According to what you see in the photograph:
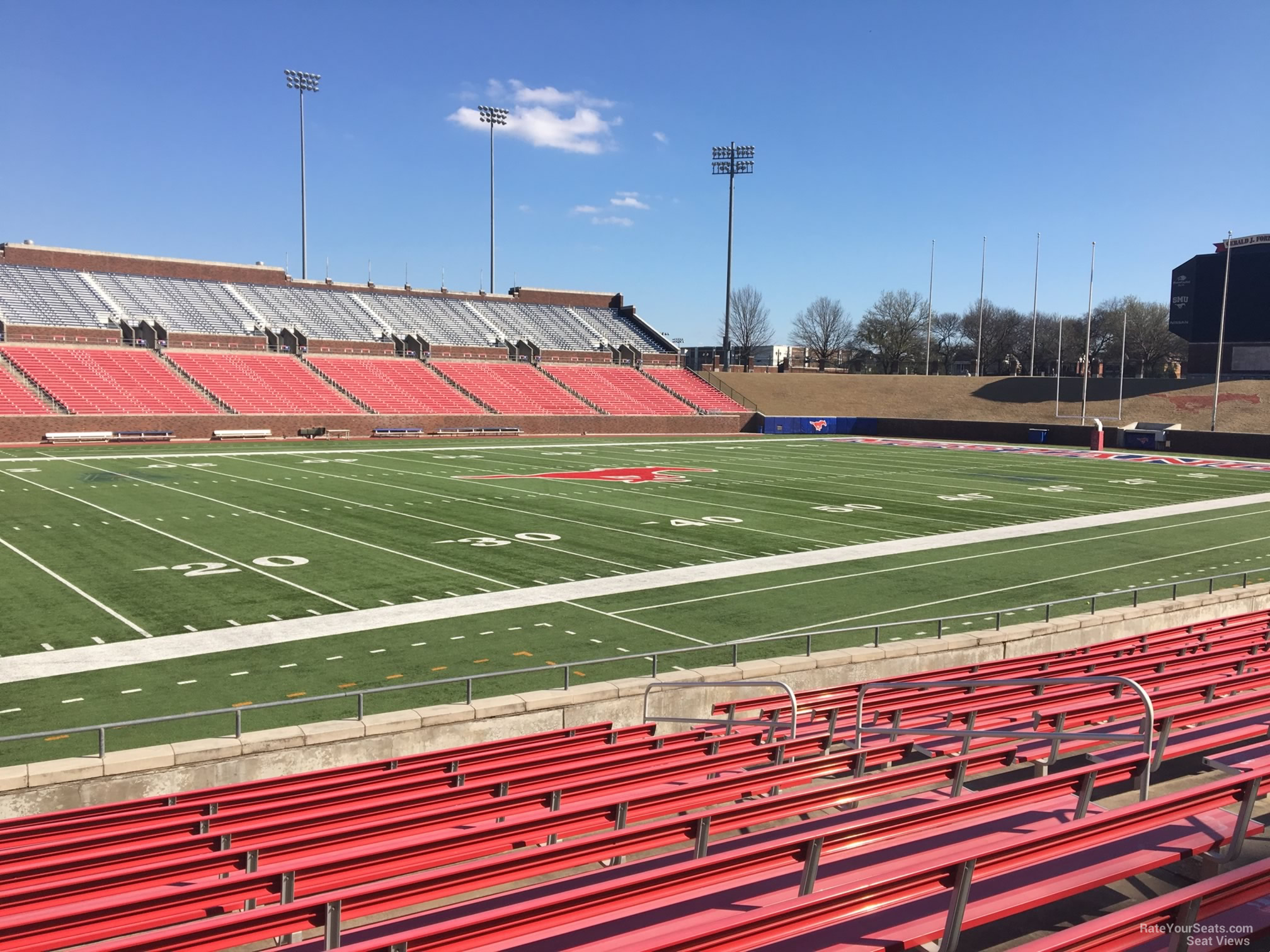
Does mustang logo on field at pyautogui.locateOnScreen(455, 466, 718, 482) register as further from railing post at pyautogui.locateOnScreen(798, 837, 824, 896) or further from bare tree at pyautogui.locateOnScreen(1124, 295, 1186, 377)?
bare tree at pyautogui.locateOnScreen(1124, 295, 1186, 377)

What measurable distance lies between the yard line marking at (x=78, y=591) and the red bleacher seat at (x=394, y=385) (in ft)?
126

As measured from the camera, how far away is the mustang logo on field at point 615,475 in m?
36.3

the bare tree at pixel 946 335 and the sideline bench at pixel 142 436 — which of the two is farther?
the bare tree at pixel 946 335

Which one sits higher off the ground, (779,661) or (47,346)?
(47,346)

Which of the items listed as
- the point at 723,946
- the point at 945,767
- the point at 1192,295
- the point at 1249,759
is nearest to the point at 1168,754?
the point at 1249,759

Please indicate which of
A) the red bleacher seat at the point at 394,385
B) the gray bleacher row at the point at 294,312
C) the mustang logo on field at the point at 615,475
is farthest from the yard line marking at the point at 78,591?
the gray bleacher row at the point at 294,312

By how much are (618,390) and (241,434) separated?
29.4 metres

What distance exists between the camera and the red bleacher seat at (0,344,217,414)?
50.3 meters

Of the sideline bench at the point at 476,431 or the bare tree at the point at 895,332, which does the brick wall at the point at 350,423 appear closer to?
the sideline bench at the point at 476,431

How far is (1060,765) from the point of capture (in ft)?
25.2

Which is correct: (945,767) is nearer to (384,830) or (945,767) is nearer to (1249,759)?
(1249,759)

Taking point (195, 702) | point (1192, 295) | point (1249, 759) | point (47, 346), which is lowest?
point (195, 702)

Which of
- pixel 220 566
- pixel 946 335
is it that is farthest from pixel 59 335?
pixel 946 335

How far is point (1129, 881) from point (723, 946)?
2737 mm
